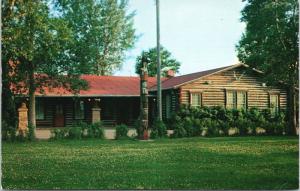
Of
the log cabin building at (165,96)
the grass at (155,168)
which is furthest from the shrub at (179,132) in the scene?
the log cabin building at (165,96)

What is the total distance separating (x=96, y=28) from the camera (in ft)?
66.2

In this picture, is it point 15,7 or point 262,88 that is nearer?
point 15,7

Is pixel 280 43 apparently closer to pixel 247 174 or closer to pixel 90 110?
pixel 247 174

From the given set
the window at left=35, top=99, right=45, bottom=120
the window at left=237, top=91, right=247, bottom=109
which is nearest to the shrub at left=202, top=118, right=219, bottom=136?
the window at left=237, top=91, right=247, bottom=109

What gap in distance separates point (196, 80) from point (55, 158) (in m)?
15.8

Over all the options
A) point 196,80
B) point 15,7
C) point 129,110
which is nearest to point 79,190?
point 15,7

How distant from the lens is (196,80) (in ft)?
88.6

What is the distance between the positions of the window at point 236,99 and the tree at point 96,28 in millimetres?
7344

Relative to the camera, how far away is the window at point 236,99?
27.3 m

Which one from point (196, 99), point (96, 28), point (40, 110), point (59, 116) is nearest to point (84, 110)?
point (59, 116)

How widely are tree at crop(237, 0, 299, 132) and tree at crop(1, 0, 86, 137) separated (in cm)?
679

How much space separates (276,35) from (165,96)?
46.5 feet

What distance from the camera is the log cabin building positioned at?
27.0m

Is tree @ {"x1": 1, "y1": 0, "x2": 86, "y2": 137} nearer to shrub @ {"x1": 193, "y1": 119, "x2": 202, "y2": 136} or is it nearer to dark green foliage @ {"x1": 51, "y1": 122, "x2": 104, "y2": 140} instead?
dark green foliage @ {"x1": 51, "y1": 122, "x2": 104, "y2": 140}
